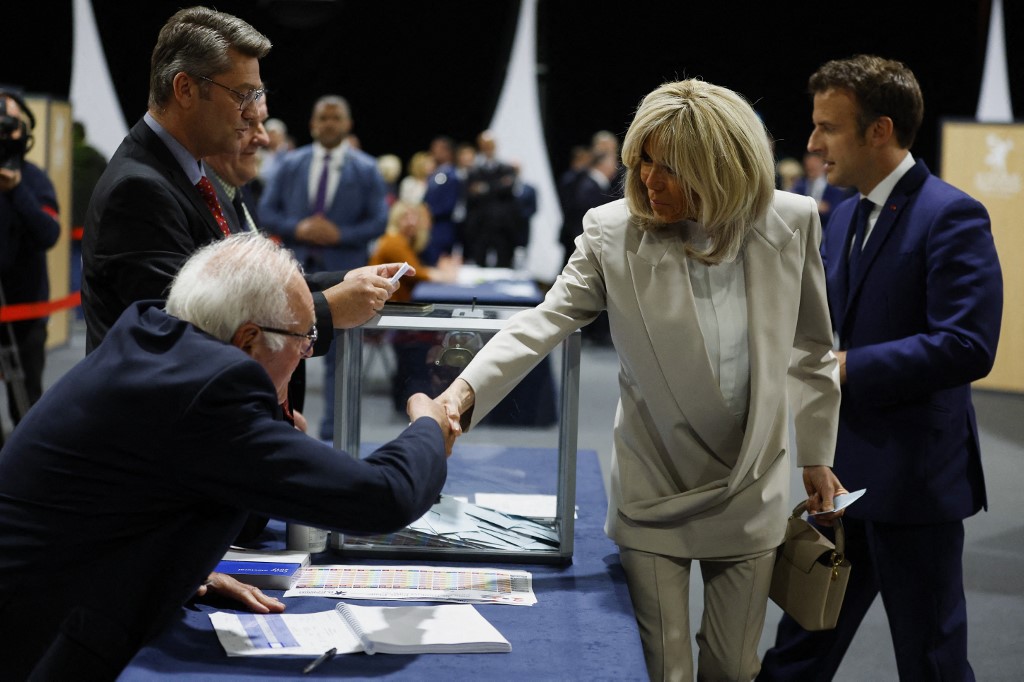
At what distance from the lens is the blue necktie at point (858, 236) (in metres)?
2.66

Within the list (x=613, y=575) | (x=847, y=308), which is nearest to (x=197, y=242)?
(x=613, y=575)

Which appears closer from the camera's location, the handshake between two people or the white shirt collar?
the handshake between two people

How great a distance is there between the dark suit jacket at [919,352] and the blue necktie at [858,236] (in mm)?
28

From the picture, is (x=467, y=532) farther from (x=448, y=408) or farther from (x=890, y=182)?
(x=890, y=182)

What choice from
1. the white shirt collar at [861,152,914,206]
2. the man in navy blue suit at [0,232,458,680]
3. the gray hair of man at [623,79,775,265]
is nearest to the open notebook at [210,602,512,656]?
the man in navy blue suit at [0,232,458,680]

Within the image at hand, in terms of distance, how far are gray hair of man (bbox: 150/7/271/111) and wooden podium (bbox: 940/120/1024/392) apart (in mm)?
6572

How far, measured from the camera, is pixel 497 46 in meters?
13.1

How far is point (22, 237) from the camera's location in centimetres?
511

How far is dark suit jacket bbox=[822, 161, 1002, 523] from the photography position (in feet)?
8.09

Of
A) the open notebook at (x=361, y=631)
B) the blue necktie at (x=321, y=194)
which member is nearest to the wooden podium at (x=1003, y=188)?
the blue necktie at (x=321, y=194)

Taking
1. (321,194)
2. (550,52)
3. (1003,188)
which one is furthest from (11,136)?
(550,52)

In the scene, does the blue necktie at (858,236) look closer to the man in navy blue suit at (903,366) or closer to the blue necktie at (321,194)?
the man in navy blue suit at (903,366)

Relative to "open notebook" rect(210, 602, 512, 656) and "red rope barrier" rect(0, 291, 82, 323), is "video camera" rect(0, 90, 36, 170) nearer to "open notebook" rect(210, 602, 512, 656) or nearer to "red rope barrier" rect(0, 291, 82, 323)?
"red rope barrier" rect(0, 291, 82, 323)

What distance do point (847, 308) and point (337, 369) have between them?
1.22 m
